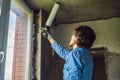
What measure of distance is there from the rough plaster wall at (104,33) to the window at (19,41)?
2.40 feet

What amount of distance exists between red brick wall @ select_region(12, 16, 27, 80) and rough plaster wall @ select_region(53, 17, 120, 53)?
0.76 metres

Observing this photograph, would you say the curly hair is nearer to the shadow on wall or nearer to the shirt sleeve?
the shirt sleeve

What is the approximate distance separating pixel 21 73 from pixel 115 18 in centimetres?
169

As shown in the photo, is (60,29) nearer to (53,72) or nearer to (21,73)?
(53,72)

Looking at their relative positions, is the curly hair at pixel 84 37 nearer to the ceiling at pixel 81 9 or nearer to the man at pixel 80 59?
the man at pixel 80 59

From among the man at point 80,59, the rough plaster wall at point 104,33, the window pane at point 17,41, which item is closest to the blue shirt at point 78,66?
the man at point 80,59

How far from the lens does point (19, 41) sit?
2.99 meters

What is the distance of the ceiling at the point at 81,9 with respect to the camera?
3.04 m

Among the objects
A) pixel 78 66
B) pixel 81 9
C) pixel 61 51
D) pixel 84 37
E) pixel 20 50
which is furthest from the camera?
pixel 81 9

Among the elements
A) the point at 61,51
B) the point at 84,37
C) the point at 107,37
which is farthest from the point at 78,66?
the point at 107,37

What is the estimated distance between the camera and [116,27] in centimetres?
346

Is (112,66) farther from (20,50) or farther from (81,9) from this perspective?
(20,50)

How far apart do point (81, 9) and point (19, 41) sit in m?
1.01

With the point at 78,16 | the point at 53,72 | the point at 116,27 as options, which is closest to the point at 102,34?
the point at 116,27
